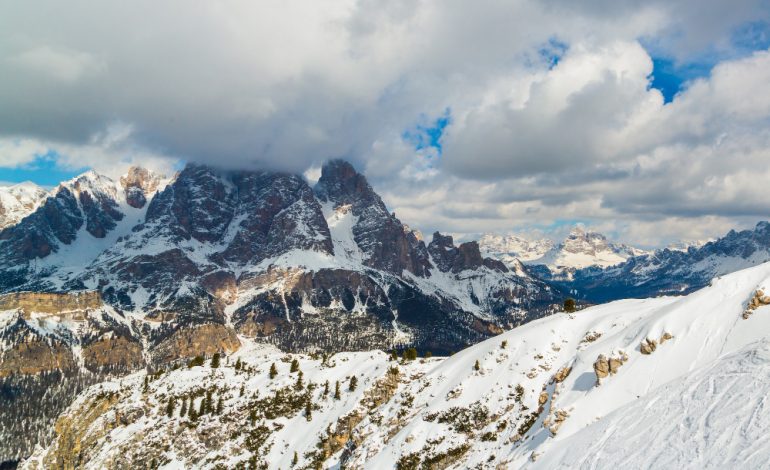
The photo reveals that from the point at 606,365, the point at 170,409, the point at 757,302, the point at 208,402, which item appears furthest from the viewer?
the point at 170,409

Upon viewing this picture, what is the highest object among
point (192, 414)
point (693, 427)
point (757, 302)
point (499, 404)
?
point (757, 302)

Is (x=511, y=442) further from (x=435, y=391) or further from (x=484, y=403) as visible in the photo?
(x=435, y=391)

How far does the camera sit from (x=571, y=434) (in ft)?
155

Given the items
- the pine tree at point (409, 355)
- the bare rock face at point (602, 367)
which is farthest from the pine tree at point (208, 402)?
the bare rock face at point (602, 367)

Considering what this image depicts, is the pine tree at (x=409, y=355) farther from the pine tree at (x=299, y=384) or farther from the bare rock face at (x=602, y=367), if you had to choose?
the bare rock face at (x=602, y=367)

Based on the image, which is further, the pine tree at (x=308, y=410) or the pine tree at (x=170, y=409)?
the pine tree at (x=170, y=409)

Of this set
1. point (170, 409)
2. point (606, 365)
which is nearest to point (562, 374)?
point (606, 365)

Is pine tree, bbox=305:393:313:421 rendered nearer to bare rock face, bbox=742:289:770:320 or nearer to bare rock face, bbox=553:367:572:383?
bare rock face, bbox=553:367:572:383

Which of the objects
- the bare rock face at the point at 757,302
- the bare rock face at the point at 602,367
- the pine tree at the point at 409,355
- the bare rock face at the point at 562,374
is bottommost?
the pine tree at the point at 409,355

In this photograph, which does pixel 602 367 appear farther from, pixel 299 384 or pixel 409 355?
pixel 299 384

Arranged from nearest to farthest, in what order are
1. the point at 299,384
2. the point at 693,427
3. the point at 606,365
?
Result: the point at 693,427, the point at 606,365, the point at 299,384

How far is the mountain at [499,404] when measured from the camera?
3767 centimetres

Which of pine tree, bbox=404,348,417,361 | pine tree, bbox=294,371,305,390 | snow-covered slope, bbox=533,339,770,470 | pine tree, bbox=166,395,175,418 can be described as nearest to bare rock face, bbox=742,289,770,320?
snow-covered slope, bbox=533,339,770,470

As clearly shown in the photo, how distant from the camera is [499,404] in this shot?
6900 centimetres
